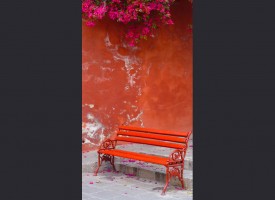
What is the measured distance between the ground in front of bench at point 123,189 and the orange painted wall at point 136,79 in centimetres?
127

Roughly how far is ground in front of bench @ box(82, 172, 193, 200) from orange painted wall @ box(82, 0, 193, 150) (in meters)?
1.27

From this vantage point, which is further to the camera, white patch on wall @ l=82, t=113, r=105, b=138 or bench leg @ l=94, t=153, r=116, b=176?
white patch on wall @ l=82, t=113, r=105, b=138

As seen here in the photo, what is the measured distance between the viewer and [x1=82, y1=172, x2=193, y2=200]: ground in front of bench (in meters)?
6.12

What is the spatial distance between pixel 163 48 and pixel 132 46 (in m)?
0.78

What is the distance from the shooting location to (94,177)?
24.0 ft

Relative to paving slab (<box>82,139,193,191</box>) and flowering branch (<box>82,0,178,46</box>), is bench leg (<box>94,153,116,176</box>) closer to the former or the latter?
paving slab (<box>82,139,193,191</box>)

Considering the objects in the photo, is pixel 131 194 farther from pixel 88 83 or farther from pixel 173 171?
pixel 88 83

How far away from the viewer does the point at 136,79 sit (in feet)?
29.6

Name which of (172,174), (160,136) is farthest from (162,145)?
(172,174)

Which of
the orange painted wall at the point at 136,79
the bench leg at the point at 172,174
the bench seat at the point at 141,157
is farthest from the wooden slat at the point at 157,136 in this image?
the orange painted wall at the point at 136,79

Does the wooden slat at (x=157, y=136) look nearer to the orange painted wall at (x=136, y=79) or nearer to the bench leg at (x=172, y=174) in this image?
the bench leg at (x=172, y=174)

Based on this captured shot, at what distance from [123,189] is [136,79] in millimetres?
3054

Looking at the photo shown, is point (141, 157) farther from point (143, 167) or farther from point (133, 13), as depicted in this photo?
point (133, 13)

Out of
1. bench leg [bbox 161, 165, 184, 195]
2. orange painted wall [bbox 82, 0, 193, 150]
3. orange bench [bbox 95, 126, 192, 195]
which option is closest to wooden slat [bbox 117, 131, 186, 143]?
orange bench [bbox 95, 126, 192, 195]
